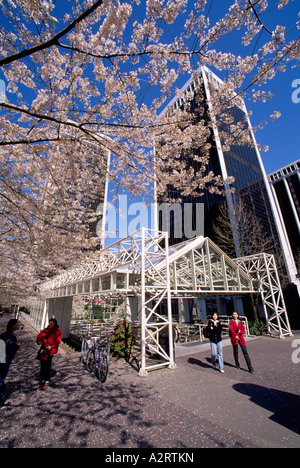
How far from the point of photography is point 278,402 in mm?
4492

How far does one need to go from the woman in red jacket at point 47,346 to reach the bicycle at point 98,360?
4.98ft

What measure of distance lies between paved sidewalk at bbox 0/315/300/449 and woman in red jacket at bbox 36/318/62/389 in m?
0.31

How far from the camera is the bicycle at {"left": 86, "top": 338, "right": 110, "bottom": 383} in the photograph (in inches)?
244

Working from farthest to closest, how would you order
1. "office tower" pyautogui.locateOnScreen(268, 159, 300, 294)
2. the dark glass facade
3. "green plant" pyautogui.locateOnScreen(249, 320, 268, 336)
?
"office tower" pyautogui.locateOnScreen(268, 159, 300, 294)
the dark glass facade
"green plant" pyautogui.locateOnScreen(249, 320, 268, 336)

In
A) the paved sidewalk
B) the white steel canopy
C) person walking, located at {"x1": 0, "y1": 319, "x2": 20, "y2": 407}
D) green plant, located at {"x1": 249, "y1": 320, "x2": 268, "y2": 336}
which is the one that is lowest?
the paved sidewalk

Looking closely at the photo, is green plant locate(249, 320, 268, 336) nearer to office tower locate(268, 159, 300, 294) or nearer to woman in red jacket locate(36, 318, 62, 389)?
woman in red jacket locate(36, 318, 62, 389)

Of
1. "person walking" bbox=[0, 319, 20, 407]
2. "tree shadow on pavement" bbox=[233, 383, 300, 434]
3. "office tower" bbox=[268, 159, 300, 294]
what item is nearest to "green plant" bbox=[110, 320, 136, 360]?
"person walking" bbox=[0, 319, 20, 407]

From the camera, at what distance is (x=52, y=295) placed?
635 inches

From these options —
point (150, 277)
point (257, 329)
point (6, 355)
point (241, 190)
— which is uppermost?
point (241, 190)

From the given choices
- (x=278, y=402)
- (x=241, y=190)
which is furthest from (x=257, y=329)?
(x=241, y=190)

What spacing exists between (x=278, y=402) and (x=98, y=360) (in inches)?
211

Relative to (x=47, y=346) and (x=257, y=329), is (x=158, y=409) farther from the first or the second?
(x=257, y=329)

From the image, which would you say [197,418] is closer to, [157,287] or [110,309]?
[157,287]
